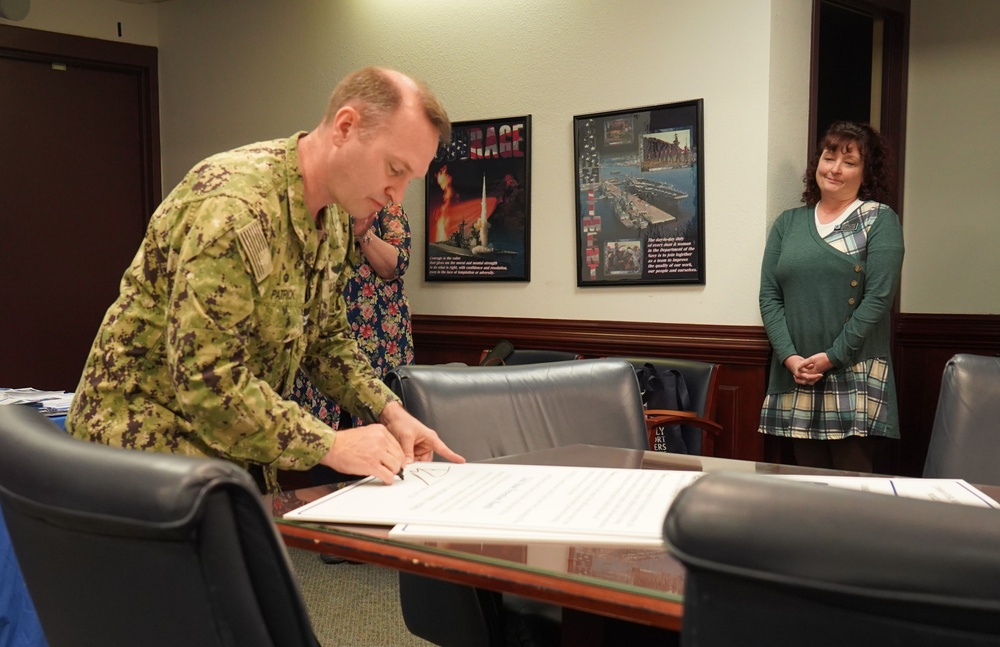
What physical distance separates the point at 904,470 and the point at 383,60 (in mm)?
3274

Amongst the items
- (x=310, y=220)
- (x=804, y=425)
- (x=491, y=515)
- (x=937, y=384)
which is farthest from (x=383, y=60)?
(x=491, y=515)

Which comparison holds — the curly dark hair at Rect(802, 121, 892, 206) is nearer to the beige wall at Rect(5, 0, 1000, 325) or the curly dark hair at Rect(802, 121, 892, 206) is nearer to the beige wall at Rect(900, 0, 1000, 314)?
the beige wall at Rect(5, 0, 1000, 325)

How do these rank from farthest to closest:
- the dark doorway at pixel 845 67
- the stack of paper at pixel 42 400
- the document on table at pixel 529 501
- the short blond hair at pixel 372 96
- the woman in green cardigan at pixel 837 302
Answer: the dark doorway at pixel 845 67 → the woman in green cardigan at pixel 837 302 → the stack of paper at pixel 42 400 → the short blond hair at pixel 372 96 → the document on table at pixel 529 501

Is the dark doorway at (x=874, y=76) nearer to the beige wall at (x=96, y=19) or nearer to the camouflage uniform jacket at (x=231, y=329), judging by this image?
the camouflage uniform jacket at (x=231, y=329)

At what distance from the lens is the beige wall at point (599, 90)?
377 centimetres

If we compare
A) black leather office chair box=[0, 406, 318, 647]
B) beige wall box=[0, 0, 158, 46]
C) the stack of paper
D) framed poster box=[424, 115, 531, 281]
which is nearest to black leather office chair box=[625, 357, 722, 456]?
framed poster box=[424, 115, 531, 281]

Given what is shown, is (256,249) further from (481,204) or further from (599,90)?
(481,204)

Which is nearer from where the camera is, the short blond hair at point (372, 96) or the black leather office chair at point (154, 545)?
the black leather office chair at point (154, 545)

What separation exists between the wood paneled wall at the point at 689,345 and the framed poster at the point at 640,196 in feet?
0.69

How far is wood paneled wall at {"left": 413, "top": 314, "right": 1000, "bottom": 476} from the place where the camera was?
12.5ft

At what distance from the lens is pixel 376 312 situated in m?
3.92

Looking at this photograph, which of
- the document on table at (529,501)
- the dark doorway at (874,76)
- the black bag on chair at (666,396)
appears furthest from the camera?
the dark doorway at (874,76)

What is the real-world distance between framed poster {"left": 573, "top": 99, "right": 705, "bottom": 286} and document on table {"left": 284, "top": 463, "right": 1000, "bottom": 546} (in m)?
2.42

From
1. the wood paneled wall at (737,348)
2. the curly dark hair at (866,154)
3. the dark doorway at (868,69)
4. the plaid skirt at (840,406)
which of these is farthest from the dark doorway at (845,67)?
the plaid skirt at (840,406)
